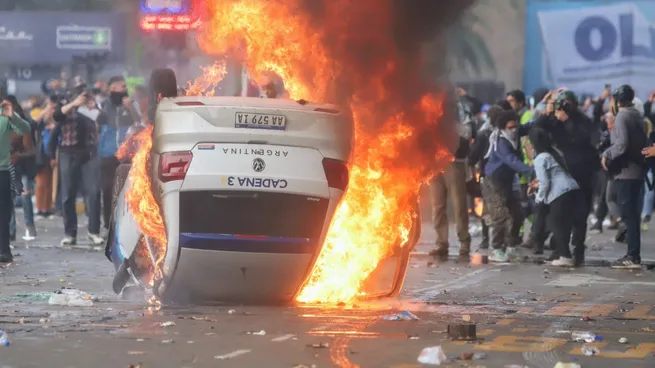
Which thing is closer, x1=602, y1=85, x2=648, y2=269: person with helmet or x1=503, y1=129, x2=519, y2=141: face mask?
x1=602, y1=85, x2=648, y2=269: person with helmet

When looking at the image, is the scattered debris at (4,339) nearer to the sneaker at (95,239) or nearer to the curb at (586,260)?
the curb at (586,260)

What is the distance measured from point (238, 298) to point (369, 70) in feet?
8.96

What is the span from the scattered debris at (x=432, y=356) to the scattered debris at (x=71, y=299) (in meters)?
3.96

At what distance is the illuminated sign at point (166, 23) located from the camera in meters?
20.3

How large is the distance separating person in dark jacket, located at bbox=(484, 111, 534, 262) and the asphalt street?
9.98ft

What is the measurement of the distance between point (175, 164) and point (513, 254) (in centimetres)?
810

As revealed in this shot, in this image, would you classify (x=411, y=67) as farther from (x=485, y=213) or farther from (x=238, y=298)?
(x=485, y=213)

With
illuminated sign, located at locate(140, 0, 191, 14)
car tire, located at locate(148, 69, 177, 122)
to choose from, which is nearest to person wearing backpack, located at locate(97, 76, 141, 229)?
illuminated sign, located at locate(140, 0, 191, 14)

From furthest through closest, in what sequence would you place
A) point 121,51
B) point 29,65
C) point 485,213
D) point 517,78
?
point 29,65 → point 121,51 → point 517,78 → point 485,213

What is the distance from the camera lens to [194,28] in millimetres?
20156

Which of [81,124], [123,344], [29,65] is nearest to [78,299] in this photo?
[123,344]

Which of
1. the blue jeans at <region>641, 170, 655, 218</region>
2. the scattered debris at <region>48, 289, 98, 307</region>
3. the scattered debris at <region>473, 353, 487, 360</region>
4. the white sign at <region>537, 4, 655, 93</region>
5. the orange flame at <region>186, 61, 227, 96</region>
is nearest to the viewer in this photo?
the scattered debris at <region>473, 353, 487, 360</region>

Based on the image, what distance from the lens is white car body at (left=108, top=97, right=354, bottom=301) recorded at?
37.0 feet

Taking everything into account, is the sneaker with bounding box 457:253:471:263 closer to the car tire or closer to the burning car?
the car tire
